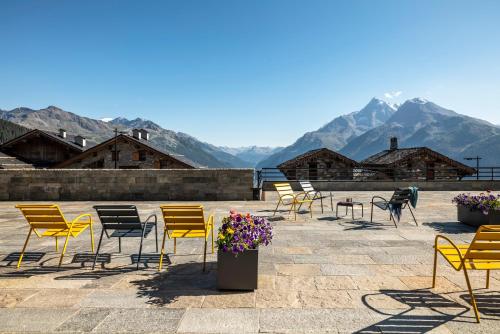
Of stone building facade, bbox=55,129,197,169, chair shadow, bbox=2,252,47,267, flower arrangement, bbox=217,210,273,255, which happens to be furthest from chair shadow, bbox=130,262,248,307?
stone building facade, bbox=55,129,197,169

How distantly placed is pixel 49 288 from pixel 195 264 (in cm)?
188

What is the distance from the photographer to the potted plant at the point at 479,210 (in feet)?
24.9

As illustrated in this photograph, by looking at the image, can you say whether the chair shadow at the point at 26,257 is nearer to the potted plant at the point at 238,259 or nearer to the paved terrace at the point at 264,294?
the paved terrace at the point at 264,294

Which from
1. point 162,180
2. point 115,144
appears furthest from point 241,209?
point 115,144

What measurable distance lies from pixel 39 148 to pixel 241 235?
159 feet

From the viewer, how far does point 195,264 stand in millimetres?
5234

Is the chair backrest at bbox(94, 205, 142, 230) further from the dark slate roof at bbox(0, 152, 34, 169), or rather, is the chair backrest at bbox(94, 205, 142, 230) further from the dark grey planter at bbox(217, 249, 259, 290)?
the dark slate roof at bbox(0, 152, 34, 169)

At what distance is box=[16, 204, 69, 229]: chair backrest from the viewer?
16.9ft

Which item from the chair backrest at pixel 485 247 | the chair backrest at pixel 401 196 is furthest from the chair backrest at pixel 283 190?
the chair backrest at pixel 485 247

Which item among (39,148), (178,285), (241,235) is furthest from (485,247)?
(39,148)

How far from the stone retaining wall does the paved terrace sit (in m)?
7.47

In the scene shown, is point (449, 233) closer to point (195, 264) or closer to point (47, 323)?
point (195, 264)

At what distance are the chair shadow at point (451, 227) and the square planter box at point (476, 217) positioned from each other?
13 centimetres

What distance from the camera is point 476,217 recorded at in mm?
7969
